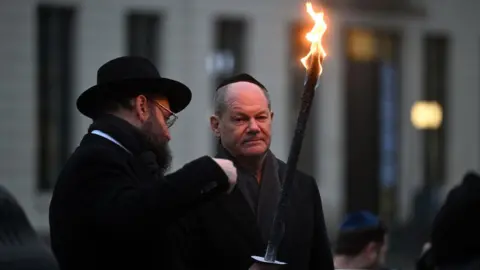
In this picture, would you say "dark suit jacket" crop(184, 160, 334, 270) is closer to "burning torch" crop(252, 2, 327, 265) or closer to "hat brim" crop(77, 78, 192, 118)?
"burning torch" crop(252, 2, 327, 265)

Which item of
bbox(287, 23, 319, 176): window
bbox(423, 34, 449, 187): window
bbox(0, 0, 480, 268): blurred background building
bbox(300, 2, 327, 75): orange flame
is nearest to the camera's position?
bbox(300, 2, 327, 75): orange flame

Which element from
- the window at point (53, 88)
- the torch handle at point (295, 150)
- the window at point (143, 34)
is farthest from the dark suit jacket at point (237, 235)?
the window at point (143, 34)

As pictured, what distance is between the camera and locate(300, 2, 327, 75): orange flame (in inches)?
159

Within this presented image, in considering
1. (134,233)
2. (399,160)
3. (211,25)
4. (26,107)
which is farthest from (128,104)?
(399,160)

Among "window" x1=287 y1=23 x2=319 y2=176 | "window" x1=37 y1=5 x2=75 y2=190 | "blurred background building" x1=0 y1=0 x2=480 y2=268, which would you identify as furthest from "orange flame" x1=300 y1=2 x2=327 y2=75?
"window" x1=287 y1=23 x2=319 y2=176

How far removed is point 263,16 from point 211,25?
1414 millimetres

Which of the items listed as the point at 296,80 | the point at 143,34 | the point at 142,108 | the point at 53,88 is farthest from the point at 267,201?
the point at 296,80

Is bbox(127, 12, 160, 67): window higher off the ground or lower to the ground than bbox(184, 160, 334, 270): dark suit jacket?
higher

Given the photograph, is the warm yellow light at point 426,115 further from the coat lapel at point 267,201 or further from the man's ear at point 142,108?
the man's ear at point 142,108

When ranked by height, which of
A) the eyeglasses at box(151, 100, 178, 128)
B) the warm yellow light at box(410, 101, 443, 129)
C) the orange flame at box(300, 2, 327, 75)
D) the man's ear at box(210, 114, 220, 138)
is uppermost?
the orange flame at box(300, 2, 327, 75)

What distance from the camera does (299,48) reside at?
26.3m

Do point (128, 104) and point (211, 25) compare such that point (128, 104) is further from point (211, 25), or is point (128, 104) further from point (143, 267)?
point (211, 25)

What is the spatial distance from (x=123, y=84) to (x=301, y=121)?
0.67m

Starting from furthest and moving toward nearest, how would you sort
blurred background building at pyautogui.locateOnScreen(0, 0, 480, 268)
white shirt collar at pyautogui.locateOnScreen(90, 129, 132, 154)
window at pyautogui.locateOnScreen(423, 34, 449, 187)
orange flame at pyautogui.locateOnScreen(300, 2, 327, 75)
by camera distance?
window at pyautogui.locateOnScreen(423, 34, 449, 187) < blurred background building at pyautogui.locateOnScreen(0, 0, 480, 268) < white shirt collar at pyautogui.locateOnScreen(90, 129, 132, 154) < orange flame at pyautogui.locateOnScreen(300, 2, 327, 75)
